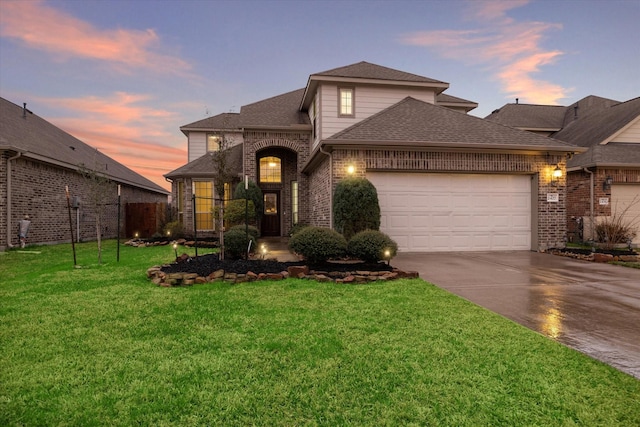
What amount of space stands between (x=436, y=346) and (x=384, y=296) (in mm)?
1876

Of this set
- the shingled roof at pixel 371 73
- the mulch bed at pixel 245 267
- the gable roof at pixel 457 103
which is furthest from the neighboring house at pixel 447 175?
the gable roof at pixel 457 103

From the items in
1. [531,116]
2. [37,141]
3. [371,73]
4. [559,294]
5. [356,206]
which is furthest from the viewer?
[531,116]

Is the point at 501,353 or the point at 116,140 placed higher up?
the point at 116,140

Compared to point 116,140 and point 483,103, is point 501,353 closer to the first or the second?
point 483,103

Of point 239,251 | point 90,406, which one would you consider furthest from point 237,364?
point 239,251

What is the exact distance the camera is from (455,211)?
10148 millimetres

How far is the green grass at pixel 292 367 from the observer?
2.12m

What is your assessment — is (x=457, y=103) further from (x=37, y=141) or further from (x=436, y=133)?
(x=37, y=141)

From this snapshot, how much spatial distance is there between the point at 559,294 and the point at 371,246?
341cm

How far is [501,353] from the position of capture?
9.71 feet

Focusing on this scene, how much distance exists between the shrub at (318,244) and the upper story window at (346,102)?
6.56 m

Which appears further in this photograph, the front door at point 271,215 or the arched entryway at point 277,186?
the front door at point 271,215

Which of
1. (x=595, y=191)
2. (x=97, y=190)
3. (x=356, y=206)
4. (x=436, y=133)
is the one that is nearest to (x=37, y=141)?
(x=97, y=190)

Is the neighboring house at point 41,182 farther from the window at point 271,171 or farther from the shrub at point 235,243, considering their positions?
the window at point 271,171
